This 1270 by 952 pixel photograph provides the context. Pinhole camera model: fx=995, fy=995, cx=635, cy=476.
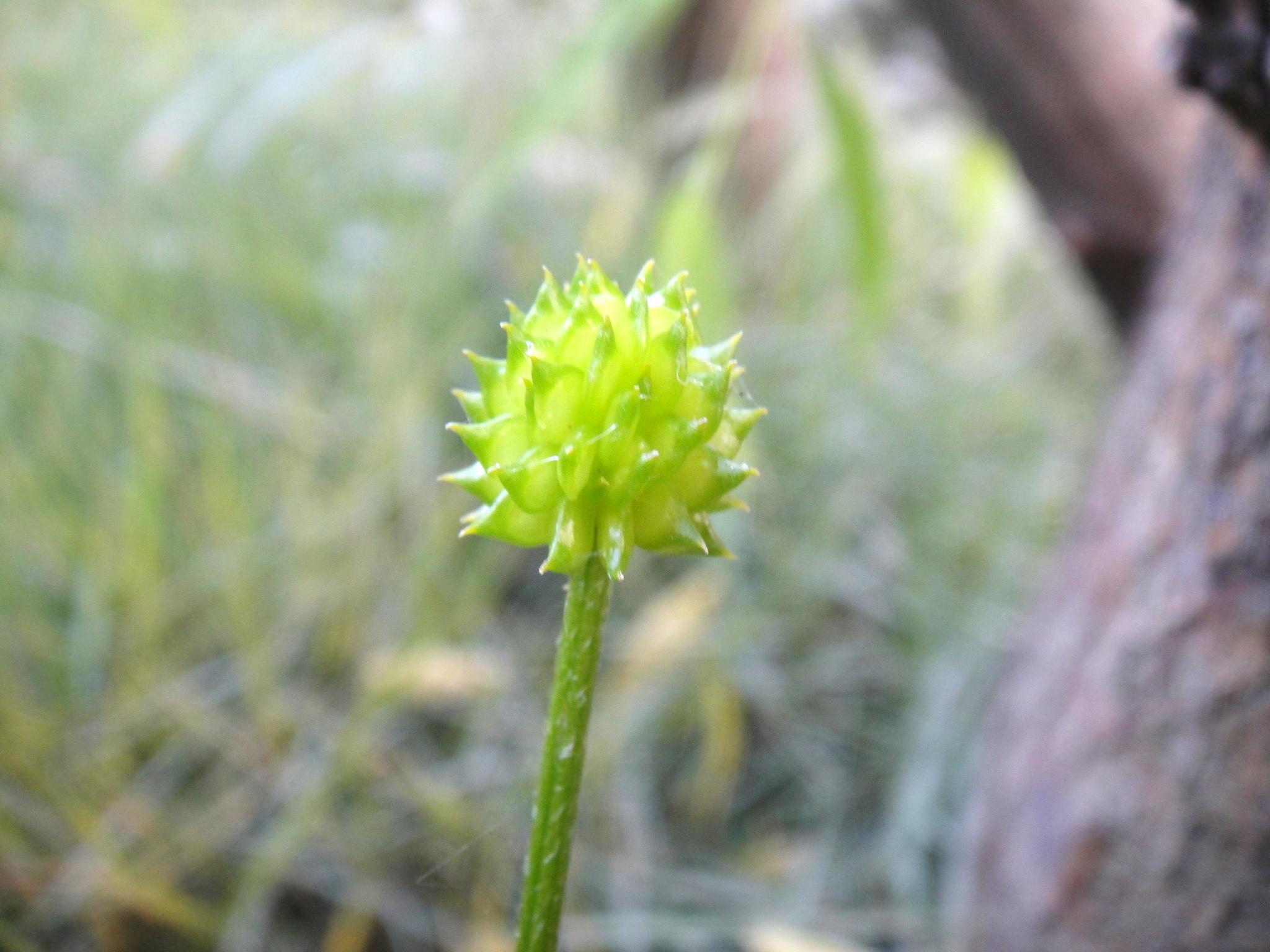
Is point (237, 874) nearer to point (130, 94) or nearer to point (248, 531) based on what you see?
point (248, 531)

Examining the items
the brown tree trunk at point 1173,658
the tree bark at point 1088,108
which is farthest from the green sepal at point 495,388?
the tree bark at point 1088,108

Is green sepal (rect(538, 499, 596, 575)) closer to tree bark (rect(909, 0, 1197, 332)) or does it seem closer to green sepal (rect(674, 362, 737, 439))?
green sepal (rect(674, 362, 737, 439))

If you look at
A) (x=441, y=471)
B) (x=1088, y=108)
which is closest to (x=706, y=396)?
(x=1088, y=108)

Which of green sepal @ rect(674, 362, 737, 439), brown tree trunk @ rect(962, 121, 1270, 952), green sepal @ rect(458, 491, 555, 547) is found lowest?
green sepal @ rect(458, 491, 555, 547)

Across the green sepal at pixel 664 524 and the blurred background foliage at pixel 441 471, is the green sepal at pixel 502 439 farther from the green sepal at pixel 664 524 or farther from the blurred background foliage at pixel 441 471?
the blurred background foliage at pixel 441 471

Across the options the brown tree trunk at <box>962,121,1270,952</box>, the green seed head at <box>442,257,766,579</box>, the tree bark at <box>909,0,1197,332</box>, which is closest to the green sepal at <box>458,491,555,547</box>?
the green seed head at <box>442,257,766,579</box>

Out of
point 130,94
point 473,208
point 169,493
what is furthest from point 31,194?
point 473,208
